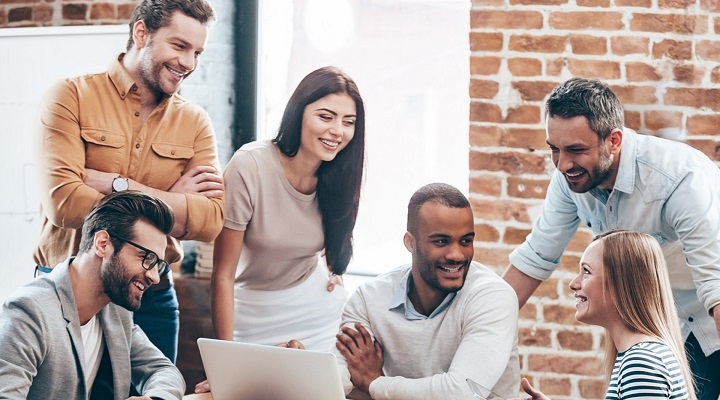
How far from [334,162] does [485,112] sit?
0.64 metres

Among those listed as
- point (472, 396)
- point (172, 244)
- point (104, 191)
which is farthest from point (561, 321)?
point (104, 191)

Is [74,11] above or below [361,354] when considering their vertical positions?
above

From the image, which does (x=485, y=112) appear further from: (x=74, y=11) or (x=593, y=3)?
(x=74, y=11)

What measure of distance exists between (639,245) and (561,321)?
1056mm

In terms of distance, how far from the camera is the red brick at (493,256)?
3.10 meters

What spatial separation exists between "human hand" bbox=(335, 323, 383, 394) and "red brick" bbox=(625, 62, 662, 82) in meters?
1.30

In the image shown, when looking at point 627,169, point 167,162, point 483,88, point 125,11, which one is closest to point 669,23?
point 483,88

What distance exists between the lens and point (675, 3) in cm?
291

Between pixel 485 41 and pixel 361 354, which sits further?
pixel 485 41

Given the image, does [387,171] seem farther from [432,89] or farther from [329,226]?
[329,226]

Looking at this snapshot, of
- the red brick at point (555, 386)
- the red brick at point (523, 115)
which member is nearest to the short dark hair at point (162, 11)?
the red brick at point (523, 115)

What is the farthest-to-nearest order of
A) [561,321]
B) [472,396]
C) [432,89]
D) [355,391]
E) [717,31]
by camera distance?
1. [432,89]
2. [561,321]
3. [717,31]
4. [355,391]
5. [472,396]

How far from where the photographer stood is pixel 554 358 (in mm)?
3105

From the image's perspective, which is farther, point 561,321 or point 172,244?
point 561,321
